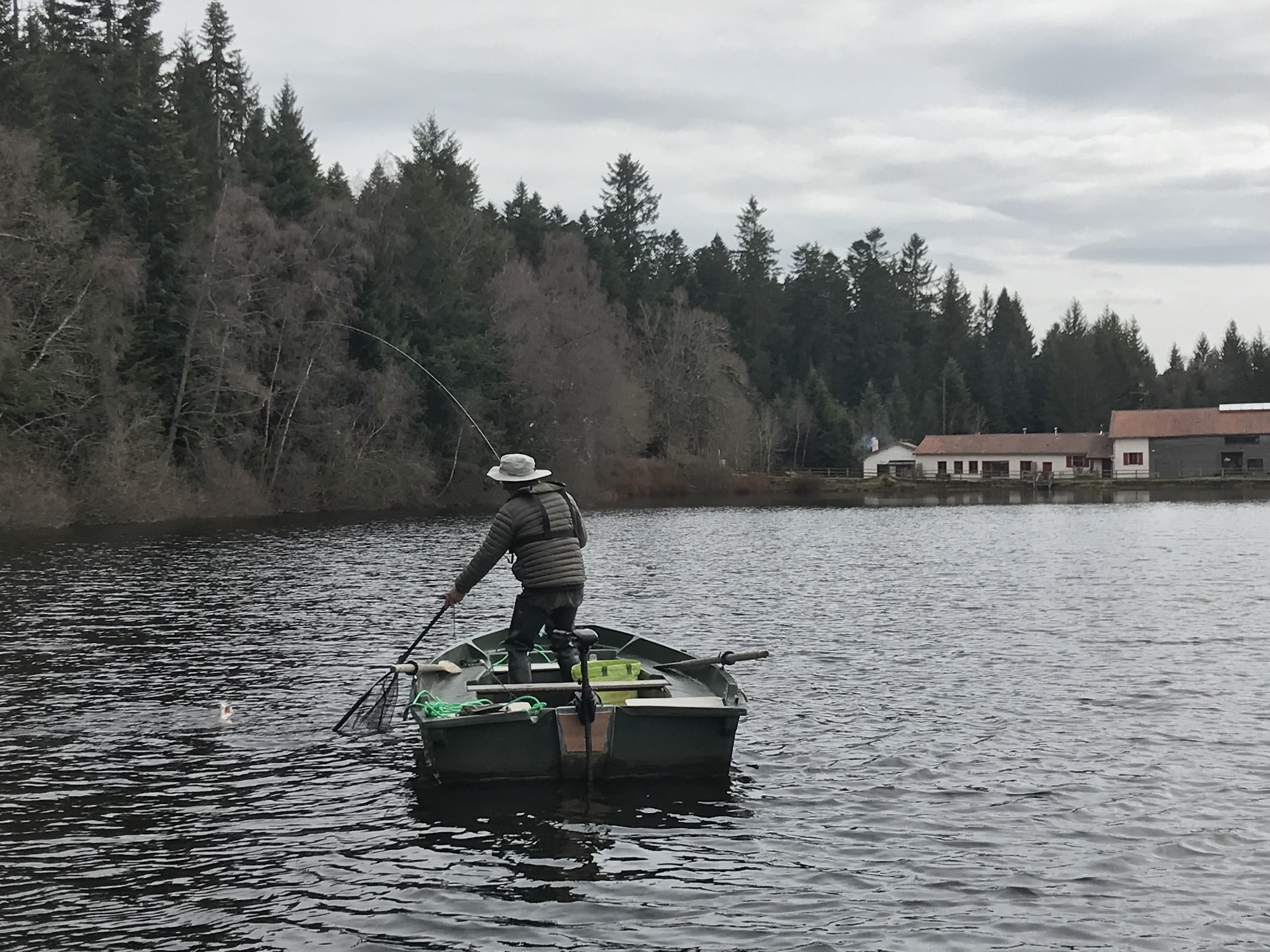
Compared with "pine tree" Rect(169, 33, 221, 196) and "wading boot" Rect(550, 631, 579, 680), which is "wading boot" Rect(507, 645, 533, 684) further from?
"pine tree" Rect(169, 33, 221, 196)

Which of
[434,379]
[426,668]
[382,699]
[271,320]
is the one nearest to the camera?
[426,668]

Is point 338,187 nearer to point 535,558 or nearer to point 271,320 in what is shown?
point 271,320

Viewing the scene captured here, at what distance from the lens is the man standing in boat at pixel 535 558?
1261cm

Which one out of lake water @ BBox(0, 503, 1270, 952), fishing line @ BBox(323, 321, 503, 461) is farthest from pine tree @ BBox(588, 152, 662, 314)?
lake water @ BBox(0, 503, 1270, 952)

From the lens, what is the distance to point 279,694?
16250mm

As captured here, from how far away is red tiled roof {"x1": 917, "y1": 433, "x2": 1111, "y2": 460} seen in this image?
116062 mm

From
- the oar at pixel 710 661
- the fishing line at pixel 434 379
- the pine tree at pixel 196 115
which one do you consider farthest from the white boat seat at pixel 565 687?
the pine tree at pixel 196 115

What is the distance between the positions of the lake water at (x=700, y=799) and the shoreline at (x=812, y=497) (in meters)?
24.1

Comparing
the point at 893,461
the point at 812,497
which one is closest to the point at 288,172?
the point at 812,497

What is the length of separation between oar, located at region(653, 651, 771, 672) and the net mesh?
3.00 m

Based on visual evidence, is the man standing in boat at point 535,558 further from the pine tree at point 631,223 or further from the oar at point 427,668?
the pine tree at point 631,223

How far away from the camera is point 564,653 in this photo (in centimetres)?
1285

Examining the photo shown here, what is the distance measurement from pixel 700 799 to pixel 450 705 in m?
2.45

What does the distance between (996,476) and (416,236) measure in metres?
66.0
